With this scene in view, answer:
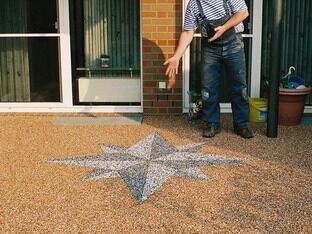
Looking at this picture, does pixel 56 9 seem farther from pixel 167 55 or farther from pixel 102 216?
pixel 102 216

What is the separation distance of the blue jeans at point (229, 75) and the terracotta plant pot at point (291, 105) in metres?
0.72

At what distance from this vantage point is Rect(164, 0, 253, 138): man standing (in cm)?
644

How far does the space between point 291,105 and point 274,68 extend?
2.91 feet

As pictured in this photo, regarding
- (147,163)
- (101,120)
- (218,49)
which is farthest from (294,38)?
(147,163)

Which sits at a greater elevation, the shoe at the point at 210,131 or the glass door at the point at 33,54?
the glass door at the point at 33,54

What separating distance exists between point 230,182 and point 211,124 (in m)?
1.85

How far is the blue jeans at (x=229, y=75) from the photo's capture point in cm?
665

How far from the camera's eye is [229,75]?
680cm

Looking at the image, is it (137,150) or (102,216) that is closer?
(102,216)

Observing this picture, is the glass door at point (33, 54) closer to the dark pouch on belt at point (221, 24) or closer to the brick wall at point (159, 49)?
the brick wall at point (159, 49)

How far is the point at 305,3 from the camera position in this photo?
313 inches

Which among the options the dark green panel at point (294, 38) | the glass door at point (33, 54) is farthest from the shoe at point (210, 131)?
the glass door at point (33, 54)

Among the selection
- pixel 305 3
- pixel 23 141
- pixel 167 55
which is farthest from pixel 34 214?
pixel 305 3

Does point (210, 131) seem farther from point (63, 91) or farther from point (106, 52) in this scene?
point (63, 91)
